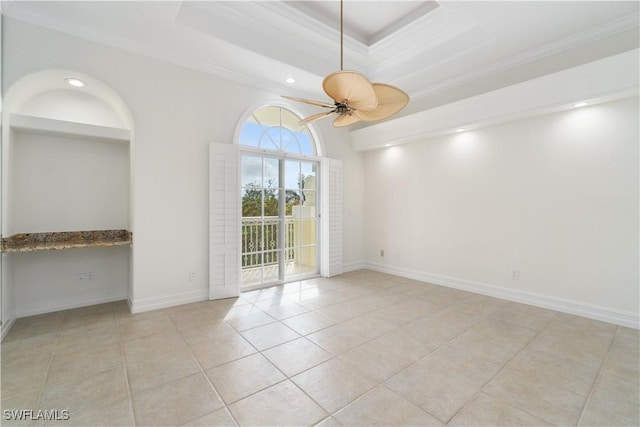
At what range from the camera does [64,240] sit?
325 cm

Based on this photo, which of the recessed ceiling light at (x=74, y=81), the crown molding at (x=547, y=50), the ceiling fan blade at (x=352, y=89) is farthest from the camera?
the recessed ceiling light at (x=74, y=81)

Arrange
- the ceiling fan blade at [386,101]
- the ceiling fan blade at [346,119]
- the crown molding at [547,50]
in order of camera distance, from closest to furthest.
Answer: the ceiling fan blade at [386,101]
the ceiling fan blade at [346,119]
the crown molding at [547,50]

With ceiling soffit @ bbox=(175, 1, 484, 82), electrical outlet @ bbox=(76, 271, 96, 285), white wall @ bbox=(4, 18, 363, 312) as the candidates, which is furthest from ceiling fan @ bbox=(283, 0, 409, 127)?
electrical outlet @ bbox=(76, 271, 96, 285)

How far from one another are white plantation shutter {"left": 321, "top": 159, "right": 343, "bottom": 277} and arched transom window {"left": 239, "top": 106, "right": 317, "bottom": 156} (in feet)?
1.52

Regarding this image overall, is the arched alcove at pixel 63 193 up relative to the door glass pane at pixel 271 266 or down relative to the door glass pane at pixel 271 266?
up

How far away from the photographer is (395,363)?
2.20 meters

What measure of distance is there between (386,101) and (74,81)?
346cm

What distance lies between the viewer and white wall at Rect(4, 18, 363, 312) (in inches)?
117

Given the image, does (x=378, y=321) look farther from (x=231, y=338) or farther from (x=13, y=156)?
(x=13, y=156)

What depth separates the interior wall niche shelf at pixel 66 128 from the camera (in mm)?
2848

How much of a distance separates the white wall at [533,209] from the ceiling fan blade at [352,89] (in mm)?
2581

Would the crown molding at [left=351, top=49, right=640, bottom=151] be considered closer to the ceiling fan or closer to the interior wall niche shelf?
the ceiling fan

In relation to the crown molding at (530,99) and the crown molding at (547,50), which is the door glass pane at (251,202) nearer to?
the crown molding at (530,99)

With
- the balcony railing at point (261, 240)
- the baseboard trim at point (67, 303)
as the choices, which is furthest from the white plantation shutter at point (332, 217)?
the baseboard trim at point (67, 303)
